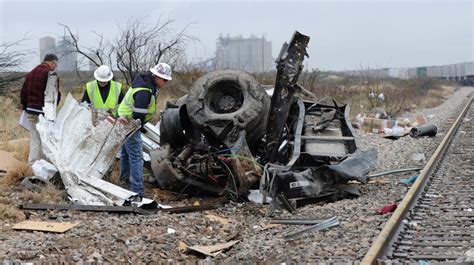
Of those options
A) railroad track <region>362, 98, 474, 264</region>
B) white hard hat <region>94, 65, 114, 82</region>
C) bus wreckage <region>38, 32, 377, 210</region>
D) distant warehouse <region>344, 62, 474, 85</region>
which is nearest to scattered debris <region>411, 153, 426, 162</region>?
railroad track <region>362, 98, 474, 264</region>

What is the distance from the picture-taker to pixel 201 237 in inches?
253

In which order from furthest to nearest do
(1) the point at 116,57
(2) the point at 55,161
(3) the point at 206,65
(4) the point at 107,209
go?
(3) the point at 206,65 < (1) the point at 116,57 < (2) the point at 55,161 < (4) the point at 107,209

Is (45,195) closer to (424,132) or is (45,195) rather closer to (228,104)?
(228,104)

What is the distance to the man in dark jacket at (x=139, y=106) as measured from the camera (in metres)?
8.26

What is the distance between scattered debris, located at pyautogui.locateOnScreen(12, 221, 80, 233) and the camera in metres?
6.26

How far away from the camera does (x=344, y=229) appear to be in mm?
6195

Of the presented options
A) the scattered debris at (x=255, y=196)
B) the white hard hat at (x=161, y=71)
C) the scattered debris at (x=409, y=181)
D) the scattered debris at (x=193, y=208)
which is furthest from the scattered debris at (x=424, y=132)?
the white hard hat at (x=161, y=71)


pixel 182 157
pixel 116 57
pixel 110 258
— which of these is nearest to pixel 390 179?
pixel 182 157

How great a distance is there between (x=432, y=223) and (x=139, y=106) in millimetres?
4064

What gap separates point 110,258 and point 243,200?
126 inches

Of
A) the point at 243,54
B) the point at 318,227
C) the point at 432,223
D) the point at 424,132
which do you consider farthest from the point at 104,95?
the point at 243,54

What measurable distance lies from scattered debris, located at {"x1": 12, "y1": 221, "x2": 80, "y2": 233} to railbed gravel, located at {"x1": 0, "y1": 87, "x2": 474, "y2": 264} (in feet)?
0.27

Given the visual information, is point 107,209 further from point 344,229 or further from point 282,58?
point 282,58

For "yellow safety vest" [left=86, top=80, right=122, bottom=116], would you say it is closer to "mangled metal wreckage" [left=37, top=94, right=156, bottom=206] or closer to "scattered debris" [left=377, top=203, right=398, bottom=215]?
"mangled metal wreckage" [left=37, top=94, right=156, bottom=206]
